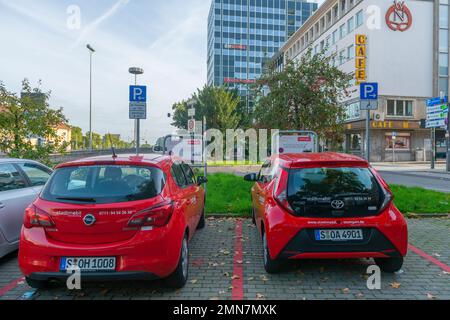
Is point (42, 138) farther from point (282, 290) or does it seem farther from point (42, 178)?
point (282, 290)

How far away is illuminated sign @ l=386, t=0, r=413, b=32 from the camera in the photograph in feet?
118

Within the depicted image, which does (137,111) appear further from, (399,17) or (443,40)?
(443,40)

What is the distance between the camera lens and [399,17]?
36250 mm

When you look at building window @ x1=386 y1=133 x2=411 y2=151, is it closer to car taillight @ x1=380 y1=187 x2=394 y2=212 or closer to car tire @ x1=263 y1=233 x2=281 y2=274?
car taillight @ x1=380 y1=187 x2=394 y2=212

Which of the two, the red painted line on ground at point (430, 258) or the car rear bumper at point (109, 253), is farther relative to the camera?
the red painted line on ground at point (430, 258)

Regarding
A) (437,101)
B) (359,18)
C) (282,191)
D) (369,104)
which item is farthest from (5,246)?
(359,18)

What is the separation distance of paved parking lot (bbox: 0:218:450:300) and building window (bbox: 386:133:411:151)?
1349 inches

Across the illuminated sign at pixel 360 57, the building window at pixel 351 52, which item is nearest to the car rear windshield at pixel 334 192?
the illuminated sign at pixel 360 57

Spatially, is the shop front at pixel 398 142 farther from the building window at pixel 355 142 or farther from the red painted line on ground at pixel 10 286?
the red painted line on ground at pixel 10 286

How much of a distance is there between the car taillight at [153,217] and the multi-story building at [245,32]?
85276 millimetres

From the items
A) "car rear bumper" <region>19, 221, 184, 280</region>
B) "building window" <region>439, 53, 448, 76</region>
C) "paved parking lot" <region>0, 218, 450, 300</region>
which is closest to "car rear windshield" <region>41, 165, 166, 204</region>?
"car rear bumper" <region>19, 221, 184, 280</region>

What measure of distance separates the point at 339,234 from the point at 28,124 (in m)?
8.50

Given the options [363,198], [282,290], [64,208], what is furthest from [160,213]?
[363,198]

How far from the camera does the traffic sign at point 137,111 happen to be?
9.48 meters
